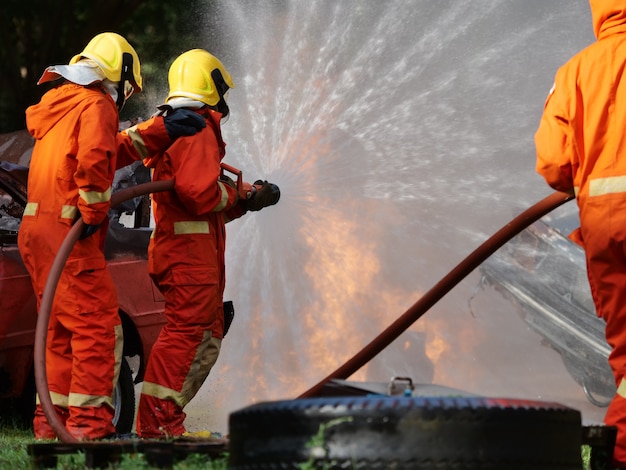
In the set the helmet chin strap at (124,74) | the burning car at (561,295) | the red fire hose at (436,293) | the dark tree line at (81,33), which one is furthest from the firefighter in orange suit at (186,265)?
the dark tree line at (81,33)

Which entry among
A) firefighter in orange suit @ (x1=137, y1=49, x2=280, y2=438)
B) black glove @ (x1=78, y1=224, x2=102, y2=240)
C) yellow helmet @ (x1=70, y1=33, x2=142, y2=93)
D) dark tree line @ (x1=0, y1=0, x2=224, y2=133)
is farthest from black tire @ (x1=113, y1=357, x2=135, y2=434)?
dark tree line @ (x1=0, y1=0, x2=224, y2=133)

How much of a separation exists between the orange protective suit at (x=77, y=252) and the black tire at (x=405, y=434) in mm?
2716

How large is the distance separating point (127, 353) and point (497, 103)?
4116 millimetres

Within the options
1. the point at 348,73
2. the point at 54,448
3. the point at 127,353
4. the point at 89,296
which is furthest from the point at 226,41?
the point at 54,448

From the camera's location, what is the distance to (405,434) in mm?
2826

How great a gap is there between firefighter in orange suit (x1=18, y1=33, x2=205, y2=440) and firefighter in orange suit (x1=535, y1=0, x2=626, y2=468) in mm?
2205

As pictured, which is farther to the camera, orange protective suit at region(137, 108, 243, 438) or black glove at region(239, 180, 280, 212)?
black glove at region(239, 180, 280, 212)

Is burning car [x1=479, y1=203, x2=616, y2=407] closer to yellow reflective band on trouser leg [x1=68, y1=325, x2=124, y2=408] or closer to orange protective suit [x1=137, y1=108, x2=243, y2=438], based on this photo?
orange protective suit [x1=137, y1=108, x2=243, y2=438]

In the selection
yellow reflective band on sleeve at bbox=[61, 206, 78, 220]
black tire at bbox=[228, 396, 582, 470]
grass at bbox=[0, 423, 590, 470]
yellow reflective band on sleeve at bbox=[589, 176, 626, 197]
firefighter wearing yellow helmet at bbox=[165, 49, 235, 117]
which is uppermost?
firefighter wearing yellow helmet at bbox=[165, 49, 235, 117]

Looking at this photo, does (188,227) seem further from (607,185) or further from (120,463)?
(607,185)

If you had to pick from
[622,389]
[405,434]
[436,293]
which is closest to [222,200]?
[436,293]

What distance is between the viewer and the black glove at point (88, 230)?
558 cm

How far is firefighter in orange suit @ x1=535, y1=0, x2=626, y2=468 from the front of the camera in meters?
4.28

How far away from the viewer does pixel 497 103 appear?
9391mm
